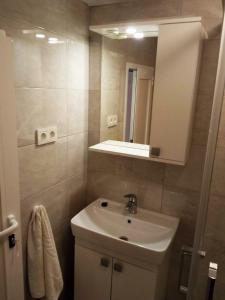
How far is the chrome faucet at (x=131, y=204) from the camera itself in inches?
66.2

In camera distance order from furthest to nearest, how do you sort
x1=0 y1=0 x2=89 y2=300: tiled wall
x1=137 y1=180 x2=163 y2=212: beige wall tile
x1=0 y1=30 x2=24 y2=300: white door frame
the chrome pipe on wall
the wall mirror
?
x1=137 y1=180 x2=163 y2=212: beige wall tile → the wall mirror → x1=0 y1=0 x2=89 y2=300: tiled wall → x1=0 y1=30 x2=24 y2=300: white door frame → the chrome pipe on wall

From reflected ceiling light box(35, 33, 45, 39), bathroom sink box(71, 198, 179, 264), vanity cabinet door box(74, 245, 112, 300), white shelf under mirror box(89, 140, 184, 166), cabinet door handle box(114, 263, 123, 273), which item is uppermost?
reflected ceiling light box(35, 33, 45, 39)

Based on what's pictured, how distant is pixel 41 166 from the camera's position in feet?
4.65

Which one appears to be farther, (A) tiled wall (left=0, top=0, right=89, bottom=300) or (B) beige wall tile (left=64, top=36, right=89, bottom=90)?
(B) beige wall tile (left=64, top=36, right=89, bottom=90)

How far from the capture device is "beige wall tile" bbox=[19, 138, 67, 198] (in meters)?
1.31

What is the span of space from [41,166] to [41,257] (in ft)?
1.73

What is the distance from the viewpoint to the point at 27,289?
4.87 feet

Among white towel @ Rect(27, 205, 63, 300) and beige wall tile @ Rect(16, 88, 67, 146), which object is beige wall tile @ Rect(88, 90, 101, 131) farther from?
white towel @ Rect(27, 205, 63, 300)

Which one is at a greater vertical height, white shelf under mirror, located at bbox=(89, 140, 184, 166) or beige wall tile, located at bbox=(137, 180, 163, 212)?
white shelf under mirror, located at bbox=(89, 140, 184, 166)

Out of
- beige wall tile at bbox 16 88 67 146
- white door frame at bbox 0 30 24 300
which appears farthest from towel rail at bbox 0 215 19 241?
beige wall tile at bbox 16 88 67 146

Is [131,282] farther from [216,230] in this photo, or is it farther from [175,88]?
[175,88]

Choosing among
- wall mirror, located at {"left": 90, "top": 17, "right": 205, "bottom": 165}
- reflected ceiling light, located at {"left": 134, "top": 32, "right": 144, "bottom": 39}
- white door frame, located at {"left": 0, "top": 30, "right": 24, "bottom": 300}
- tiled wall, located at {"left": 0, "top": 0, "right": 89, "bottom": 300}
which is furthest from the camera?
reflected ceiling light, located at {"left": 134, "top": 32, "right": 144, "bottom": 39}

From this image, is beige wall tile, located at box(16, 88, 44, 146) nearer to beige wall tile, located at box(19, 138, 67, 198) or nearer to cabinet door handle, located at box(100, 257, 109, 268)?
beige wall tile, located at box(19, 138, 67, 198)

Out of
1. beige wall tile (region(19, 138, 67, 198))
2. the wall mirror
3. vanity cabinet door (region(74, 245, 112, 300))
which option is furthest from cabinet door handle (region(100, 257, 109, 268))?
the wall mirror
